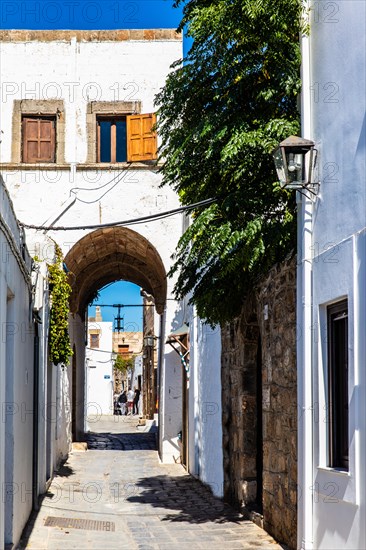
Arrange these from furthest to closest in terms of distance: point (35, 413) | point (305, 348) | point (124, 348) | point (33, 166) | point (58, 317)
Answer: point (124, 348) < point (33, 166) < point (58, 317) < point (35, 413) < point (305, 348)

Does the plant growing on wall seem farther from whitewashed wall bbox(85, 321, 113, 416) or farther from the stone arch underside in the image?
whitewashed wall bbox(85, 321, 113, 416)

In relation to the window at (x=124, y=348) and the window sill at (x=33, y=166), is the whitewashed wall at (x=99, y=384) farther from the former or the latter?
the window sill at (x=33, y=166)

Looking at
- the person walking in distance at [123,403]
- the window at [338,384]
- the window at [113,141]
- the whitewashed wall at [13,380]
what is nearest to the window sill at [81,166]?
the window at [113,141]

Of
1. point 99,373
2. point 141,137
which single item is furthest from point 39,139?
point 99,373

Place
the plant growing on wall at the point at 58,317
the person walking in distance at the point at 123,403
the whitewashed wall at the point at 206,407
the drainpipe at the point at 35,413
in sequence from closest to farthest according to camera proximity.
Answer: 1. the drainpipe at the point at 35,413
2. the whitewashed wall at the point at 206,407
3. the plant growing on wall at the point at 58,317
4. the person walking in distance at the point at 123,403

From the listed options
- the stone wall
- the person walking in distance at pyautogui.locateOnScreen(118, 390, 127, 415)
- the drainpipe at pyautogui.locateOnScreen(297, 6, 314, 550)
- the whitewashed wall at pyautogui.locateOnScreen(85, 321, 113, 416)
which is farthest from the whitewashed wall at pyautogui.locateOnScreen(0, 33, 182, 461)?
the whitewashed wall at pyautogui.locateOnScreen(85, 321, 113, 416)

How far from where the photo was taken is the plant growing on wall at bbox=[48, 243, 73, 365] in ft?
46.0

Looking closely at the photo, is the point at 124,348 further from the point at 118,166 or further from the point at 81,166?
the point at 81,166

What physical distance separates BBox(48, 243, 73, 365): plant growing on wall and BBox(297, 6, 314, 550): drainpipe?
6.55 m

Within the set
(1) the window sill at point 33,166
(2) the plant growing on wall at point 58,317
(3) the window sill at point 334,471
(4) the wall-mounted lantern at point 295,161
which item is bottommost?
(3) the window sill at point 334,471

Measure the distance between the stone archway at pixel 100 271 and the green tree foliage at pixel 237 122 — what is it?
304 inches

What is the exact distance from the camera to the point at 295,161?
25.1 feet

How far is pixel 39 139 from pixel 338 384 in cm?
1326

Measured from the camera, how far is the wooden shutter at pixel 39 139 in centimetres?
1914
